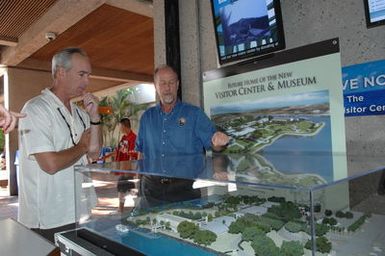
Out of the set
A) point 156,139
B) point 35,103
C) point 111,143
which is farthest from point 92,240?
point 111,143

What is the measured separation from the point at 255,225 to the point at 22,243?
784mm

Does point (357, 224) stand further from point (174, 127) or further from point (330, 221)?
point (174, 127)

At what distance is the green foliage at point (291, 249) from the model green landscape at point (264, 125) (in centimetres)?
125

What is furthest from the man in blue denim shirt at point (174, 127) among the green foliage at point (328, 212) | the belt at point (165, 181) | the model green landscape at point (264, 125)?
the green foliage at point (328, 212)

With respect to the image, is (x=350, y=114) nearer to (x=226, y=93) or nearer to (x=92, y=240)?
(x=226, y=93)

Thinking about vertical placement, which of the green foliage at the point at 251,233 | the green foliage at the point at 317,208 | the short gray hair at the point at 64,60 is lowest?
the green foliage at the point at 251,233

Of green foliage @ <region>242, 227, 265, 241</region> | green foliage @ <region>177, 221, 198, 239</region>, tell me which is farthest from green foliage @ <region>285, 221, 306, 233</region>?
green foliage @ <region>177, 221, 198, 239</region>

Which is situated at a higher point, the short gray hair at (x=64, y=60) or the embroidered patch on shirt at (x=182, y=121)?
the short gray hair at (x=64, y=60)

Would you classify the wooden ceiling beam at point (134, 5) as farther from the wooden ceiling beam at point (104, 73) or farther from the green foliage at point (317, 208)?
the wooden ceiling beam at point (104, 73)

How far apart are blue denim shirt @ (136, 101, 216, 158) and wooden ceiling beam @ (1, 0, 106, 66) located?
234 centimetres

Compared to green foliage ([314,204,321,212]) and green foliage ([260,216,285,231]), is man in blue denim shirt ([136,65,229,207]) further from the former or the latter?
green foliage ([314,204,321,212])

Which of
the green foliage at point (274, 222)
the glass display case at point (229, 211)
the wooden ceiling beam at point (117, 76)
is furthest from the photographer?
the wooden ceiling beam at point (117, 76)

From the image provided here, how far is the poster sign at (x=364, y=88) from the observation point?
6.33ft

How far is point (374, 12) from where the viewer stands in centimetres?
190
